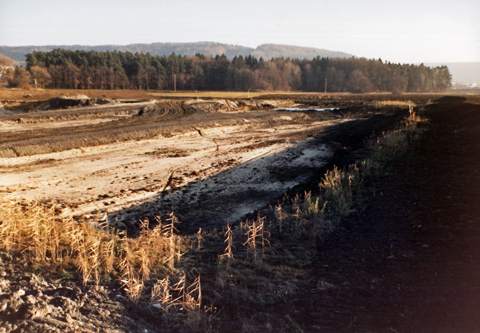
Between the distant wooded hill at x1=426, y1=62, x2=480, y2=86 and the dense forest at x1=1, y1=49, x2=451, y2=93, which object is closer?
the distant wooded hill at x1=426, y1=62, x2=480, y2=86

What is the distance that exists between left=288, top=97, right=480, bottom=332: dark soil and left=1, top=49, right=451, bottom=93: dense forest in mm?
82518

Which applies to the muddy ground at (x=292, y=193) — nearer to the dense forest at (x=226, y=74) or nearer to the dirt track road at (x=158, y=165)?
the dirt track road at (x=158, y=165)

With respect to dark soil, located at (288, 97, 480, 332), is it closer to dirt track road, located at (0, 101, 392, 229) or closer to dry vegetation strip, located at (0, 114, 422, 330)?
dry vegetation strip, located at (0, 114, 422, 330)

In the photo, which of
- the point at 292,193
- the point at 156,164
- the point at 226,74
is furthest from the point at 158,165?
the point at 226,74

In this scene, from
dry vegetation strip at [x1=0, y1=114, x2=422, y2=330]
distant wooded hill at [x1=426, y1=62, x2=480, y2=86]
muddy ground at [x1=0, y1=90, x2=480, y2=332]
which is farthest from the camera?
distant wooded hill at [x1=426, y1=62, x2=480, y2=86]

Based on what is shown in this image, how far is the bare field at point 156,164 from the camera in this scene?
11.3 m

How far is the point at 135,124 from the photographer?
26.0 metres

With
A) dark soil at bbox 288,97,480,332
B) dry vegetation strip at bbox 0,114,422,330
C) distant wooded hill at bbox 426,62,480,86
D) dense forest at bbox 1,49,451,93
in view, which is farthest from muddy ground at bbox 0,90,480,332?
dense forest at bbox 1,49,451,93

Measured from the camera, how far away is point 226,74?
99.1 metres

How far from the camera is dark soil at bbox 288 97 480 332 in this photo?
4.01 meters

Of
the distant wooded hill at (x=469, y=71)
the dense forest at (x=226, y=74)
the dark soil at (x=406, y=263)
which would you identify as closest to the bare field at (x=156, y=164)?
the dark soil at (x=406, y=263)

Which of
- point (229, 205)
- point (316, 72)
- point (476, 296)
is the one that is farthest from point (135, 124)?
point (316, 72)

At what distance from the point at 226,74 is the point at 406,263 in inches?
3864

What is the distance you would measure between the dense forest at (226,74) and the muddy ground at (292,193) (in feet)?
240
